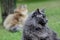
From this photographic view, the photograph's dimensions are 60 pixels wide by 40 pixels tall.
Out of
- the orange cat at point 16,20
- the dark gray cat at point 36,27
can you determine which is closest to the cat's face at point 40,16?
the dark gray cat at point 36,27

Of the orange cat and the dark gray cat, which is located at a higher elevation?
the dark gray cat

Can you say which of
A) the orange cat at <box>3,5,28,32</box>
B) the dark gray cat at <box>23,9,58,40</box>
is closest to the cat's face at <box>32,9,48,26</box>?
the dark gray cat at <box>23,9,58,40</box>

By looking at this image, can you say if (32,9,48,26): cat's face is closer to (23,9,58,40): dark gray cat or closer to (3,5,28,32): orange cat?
(23,9,58,40): dark gray cat

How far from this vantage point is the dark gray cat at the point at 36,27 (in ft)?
21.5

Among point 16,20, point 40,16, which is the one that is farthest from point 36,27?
point 16,20

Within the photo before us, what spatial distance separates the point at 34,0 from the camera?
23641 mm

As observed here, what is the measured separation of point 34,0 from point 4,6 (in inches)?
429

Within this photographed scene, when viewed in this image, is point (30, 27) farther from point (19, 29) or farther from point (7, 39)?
point (19, 29)

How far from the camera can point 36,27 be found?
6.61 meters

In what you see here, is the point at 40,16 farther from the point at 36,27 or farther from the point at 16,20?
the point at 16,20

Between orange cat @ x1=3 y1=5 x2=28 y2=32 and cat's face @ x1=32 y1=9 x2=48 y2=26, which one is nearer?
cat's face @ x1=32 y1=9 x2=48 y2=26

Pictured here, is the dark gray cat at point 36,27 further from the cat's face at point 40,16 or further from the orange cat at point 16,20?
the orange cat at point 16,20

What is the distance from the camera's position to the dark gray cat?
21.5ft

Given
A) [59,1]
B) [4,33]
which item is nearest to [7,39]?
[4,33]
